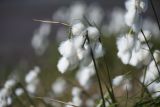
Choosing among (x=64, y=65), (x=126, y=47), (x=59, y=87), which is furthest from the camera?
(x=59, y=87)

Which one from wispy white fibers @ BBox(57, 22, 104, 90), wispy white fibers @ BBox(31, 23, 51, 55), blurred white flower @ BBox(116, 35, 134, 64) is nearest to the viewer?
wispy white fibers @ BBox(57, 22, 104, 90)

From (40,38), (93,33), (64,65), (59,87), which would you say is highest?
(40,38)

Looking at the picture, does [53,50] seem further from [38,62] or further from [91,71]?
[91,71]

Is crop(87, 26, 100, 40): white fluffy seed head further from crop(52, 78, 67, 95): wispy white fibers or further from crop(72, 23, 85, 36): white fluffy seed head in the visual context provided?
crop(52, 78, 67, 95): wispy white fibers

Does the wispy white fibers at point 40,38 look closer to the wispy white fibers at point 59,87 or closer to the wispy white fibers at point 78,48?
the wispy white fibers at point 59,87

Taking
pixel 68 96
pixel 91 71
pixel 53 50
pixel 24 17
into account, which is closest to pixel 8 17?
pixel 24 17

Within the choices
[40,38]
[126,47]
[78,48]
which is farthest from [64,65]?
[40,38]

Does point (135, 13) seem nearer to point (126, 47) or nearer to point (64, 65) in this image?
point (126, 47)

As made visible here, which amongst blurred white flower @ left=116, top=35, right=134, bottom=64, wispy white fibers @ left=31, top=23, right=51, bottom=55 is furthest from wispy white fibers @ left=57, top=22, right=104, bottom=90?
wispy white fibers @ left=31, top=23, right=51, bottom=55

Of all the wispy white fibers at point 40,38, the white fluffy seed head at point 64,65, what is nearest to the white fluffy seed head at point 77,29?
the white fluffy seed head at point 64,65

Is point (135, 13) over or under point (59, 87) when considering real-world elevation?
under
